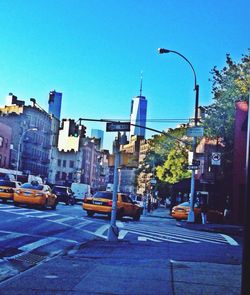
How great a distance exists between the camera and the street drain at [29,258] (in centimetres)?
995

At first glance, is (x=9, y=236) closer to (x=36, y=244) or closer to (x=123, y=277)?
(x=36, y=244)

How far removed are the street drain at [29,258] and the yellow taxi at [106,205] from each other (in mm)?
16855

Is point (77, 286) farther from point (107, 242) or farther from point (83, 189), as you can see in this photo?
point (83, 189)

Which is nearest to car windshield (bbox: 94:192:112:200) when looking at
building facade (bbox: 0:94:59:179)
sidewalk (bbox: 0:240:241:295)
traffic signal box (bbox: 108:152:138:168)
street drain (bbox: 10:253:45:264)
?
traffic signal box (bbox: 108:152:138:168)

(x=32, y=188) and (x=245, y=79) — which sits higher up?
(x=245, y=79)

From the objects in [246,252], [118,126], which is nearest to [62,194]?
[118,126]

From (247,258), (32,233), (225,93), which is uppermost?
(225,93)

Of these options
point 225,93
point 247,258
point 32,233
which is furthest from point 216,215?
point 247,258

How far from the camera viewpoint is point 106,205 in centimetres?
2781

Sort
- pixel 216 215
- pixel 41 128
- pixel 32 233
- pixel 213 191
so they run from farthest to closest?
pixel 41 128 → pixel 213 191 → pixel 216 215 → pixel 32 233

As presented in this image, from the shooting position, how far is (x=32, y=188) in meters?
30.8

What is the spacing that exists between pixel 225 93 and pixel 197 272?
3165 cm

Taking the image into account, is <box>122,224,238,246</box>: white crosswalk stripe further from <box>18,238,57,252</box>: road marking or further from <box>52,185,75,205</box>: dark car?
<box>52,185,75,205</box>: dark car

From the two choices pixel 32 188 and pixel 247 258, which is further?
pixel 32 188
